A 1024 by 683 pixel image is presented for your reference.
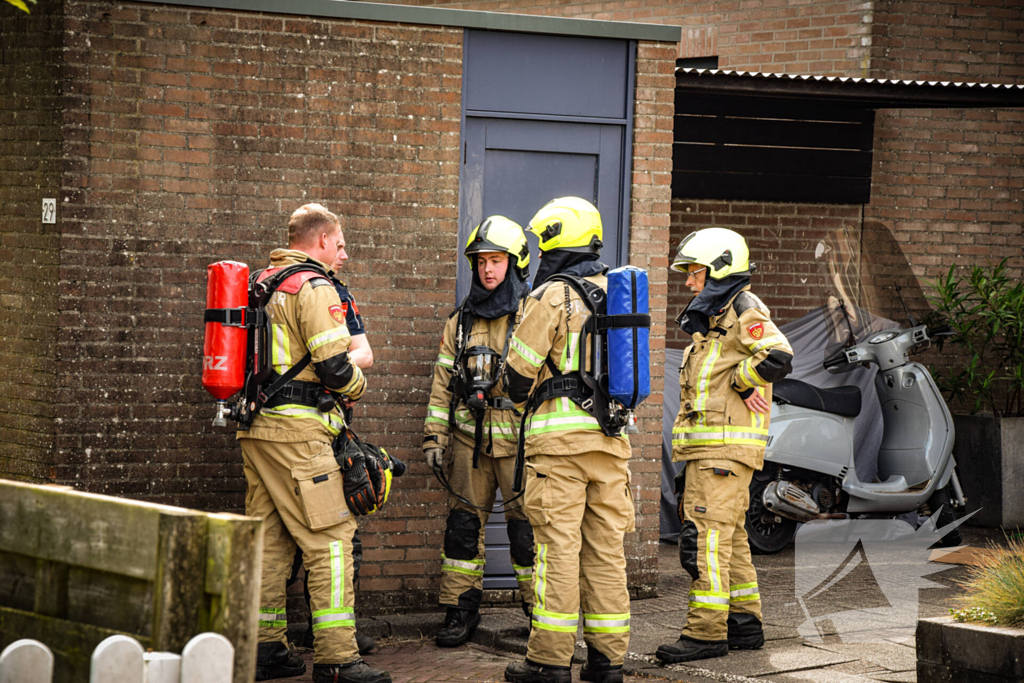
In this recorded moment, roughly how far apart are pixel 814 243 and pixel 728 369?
487 cm

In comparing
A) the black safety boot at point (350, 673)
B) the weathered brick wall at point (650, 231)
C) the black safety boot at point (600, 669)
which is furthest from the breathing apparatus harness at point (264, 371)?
the weathered brick wall at point (650, 231)

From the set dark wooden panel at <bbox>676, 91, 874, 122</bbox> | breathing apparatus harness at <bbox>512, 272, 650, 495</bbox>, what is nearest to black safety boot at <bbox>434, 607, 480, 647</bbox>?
breathing apparatus harness at <bbox>512, 272, 650, 495</bbox>

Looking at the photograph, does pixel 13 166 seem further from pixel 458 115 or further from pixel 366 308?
pixel 458 115

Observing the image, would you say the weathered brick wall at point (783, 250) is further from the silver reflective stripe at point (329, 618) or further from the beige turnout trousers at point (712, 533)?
the silver reflective stripe at point (329, 618)

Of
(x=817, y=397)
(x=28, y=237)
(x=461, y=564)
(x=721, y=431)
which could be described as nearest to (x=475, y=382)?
(x=461, y=564)

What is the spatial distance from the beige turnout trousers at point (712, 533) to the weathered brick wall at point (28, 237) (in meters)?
3.46

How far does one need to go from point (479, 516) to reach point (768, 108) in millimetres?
5270

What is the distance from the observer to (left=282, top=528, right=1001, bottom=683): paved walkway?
5.61 metres

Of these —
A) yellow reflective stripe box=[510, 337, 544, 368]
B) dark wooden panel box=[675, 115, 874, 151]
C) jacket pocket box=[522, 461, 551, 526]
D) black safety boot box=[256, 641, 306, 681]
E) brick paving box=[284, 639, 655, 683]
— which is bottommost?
brick paving box=[284, 639, 655, 683]

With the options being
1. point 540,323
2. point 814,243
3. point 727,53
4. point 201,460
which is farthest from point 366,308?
point 727,53

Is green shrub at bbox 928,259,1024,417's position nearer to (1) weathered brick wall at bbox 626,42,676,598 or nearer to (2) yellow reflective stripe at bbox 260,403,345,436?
(1) weathered brick wall at bbox 626,42,676,598

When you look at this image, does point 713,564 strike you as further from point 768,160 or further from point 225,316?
point 768,160

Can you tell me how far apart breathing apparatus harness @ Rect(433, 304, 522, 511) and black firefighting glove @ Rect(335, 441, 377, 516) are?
3.07 ft

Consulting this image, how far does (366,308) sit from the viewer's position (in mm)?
6723
